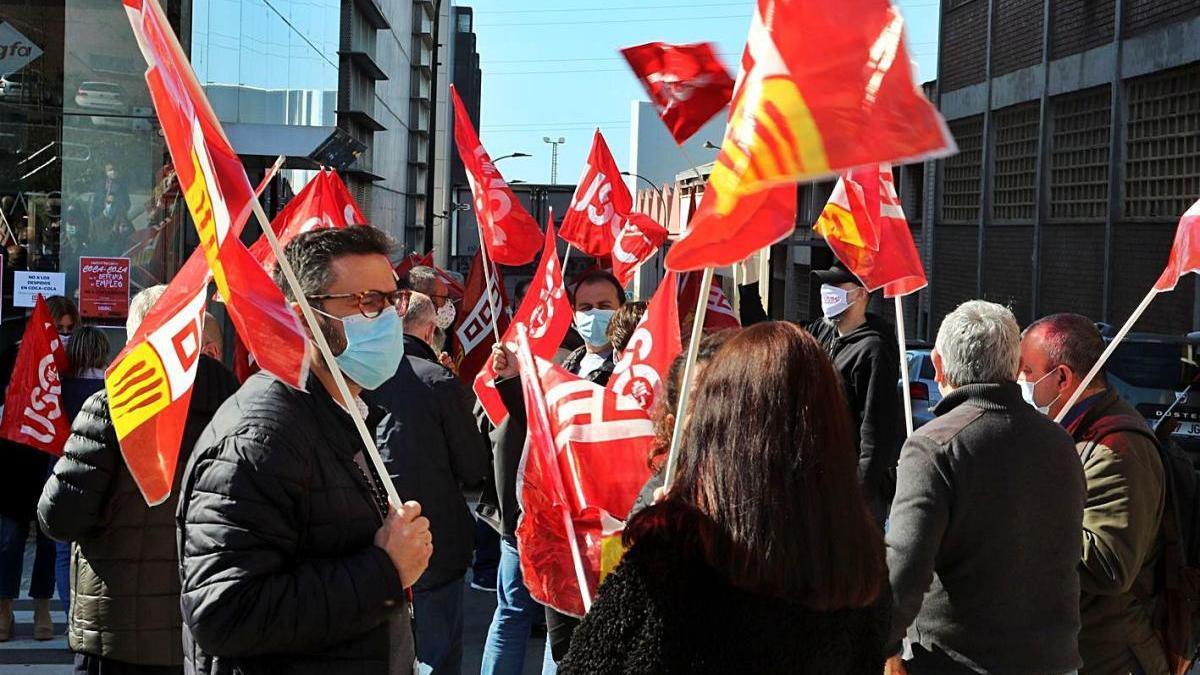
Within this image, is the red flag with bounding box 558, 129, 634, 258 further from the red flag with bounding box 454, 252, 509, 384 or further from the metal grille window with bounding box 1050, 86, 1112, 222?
the metal grille window with bounding box 1050, 86, 1112, 222

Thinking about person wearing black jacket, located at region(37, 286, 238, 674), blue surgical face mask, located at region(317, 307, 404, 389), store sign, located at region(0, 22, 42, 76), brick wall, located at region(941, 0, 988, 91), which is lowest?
person wearing black jacket, located at region(37, 286, 238, 674)

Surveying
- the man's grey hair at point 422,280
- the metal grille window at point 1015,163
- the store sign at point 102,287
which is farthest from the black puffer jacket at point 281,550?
the metal grille window at point 1015,163

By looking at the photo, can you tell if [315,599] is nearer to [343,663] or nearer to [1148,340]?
[343,663]

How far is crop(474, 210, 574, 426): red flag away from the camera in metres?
5.77

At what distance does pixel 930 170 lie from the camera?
28188 mm

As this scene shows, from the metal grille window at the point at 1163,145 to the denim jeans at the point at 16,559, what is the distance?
535 inches

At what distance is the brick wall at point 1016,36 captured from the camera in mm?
23266

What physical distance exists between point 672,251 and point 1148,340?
10.1 meters

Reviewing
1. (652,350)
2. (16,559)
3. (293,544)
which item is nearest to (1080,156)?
(16,559)

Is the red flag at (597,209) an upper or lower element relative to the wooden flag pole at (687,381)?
upper

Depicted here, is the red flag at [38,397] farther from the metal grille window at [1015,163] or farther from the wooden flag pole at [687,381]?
the metal grille window at [1015,163]

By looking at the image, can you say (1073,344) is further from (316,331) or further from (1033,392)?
(316,331)

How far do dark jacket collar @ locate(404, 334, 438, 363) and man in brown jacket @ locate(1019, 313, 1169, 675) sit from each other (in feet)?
8.71

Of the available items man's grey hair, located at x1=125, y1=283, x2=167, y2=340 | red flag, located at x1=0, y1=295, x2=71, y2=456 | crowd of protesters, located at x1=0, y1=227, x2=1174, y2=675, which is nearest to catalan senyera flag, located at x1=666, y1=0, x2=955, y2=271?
crowd of protesters, located at x1=0, y1=227, x2=1174, y2=675
